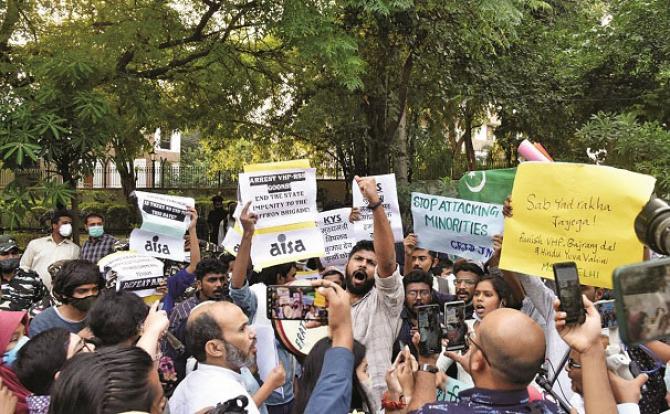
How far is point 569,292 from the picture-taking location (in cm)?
238

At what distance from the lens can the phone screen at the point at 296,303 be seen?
3.33 meters

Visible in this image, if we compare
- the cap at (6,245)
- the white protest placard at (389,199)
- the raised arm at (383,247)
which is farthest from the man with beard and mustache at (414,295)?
the cap at (6,245)

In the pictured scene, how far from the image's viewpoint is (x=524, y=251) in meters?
3.99

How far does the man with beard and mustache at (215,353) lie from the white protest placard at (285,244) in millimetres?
2047

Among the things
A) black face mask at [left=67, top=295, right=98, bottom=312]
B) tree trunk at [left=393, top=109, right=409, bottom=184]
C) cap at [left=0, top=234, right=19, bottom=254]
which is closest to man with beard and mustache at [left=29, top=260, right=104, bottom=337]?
black face mask at [left=67, top=295, right=98, bottom=312]

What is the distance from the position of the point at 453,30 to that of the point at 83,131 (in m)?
6.37

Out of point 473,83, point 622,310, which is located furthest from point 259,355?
point 473,83

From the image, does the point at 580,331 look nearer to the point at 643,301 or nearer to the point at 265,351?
the point at 643,301

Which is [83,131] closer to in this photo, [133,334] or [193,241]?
[193,241]

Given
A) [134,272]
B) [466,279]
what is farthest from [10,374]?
[466,279]

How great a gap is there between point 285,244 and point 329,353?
2889 millimetres

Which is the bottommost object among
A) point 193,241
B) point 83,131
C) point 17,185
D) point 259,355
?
point 259,355

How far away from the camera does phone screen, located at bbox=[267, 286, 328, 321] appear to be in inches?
131

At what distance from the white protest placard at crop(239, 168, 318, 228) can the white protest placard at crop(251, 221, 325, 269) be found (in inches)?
2.6
